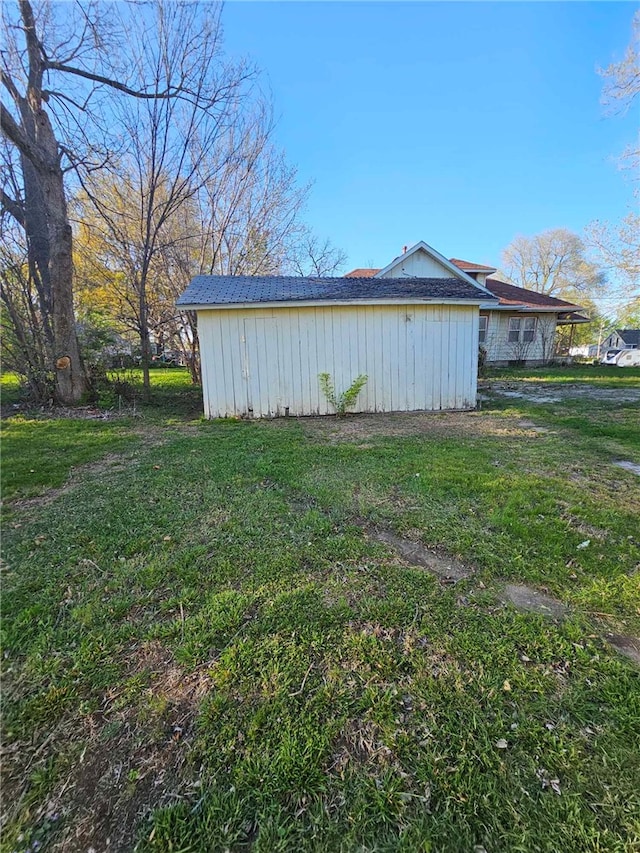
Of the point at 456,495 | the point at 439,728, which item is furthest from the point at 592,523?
the point at 439,728

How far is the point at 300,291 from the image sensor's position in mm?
7730

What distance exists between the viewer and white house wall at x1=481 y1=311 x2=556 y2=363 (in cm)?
1789

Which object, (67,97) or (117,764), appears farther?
(67,97)

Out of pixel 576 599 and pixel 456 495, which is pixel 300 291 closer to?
pixel 456 495

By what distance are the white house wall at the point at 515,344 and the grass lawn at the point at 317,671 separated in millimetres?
15839

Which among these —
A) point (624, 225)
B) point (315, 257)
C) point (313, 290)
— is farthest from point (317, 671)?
point (315, 257)

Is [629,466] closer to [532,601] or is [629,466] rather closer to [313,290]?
[532,601]

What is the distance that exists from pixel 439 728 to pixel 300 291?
744 cm

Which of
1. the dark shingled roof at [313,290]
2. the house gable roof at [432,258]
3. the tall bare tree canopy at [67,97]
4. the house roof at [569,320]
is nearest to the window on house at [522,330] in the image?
the house roof at [569,320]

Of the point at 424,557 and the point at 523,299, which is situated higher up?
the point at 523,299

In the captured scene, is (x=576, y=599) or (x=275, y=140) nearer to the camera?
(x=576, y=599)

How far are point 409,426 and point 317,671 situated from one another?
5369mm

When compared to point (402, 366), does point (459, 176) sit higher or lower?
higher

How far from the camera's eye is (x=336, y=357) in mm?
7754
